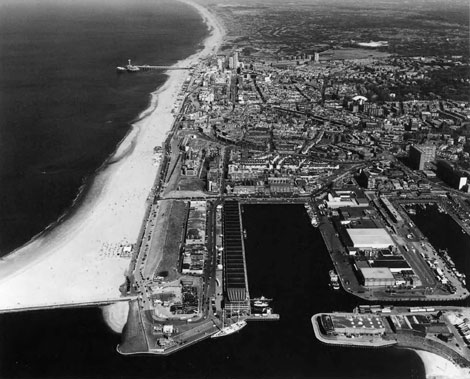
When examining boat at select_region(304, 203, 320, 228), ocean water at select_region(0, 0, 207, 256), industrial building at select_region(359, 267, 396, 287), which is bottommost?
ocean water at select_region(0, 0, 207, 256)

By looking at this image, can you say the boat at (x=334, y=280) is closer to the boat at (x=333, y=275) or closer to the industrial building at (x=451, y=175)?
the boat at (x=333, y=275)

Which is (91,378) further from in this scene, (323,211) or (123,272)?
(323,211)

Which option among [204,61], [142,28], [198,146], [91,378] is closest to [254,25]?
[142,28]

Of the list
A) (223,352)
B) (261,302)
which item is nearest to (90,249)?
(261,302)

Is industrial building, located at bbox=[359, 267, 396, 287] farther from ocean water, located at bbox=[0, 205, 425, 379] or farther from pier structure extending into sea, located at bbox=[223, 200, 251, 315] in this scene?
pier structure extending into sea, located at bbox=[223, 200, 251, 315]

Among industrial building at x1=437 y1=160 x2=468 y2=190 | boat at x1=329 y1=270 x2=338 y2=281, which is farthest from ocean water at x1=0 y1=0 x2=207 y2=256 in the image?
industrial building at x1=437 y1=160 x2=468 y2=190

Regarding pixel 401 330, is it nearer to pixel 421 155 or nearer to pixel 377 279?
pixel 377 279
